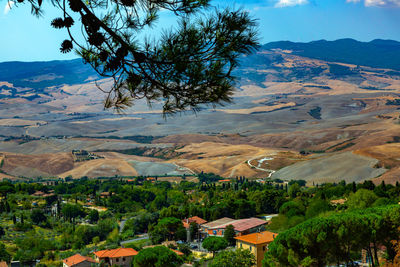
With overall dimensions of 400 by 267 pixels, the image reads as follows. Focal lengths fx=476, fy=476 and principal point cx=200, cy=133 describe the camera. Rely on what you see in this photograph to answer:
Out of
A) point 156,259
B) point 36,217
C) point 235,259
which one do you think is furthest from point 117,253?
point 36,217

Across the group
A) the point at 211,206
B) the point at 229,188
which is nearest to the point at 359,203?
the point at 211,206

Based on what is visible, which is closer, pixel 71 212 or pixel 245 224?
pixel 245 224

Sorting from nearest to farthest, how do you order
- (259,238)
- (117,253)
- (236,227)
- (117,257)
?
Result: (259,238) → (117,257) → (117,253) → (236,227)

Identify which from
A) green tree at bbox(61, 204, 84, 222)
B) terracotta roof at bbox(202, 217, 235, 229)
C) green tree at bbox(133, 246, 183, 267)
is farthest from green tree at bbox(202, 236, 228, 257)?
green tree at bbox(61, 204, 84, 222)

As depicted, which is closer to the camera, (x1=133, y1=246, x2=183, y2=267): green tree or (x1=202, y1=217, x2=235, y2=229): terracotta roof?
(x1=133, y1=246, x2=183, y2=267): green tree

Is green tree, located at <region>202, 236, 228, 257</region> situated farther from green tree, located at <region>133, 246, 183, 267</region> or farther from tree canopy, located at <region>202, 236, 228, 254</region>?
green tree, located at <region>133, 246, 183, 267</region>

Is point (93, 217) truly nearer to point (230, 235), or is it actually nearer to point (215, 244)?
point (230, 235)
